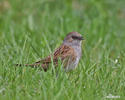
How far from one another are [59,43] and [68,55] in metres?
1.42

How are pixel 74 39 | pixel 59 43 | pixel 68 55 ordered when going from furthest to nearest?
pixel 59 43, pixel 74 39, pixel 68 55

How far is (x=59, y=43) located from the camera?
7223 mm

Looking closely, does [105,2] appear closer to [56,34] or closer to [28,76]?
[56,34]

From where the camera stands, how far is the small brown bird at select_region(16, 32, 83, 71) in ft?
18.6

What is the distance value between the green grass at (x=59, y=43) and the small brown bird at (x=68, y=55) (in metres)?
0.15

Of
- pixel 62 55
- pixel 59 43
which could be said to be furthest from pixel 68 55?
pixel 59 43

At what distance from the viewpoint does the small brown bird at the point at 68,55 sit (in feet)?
18.6

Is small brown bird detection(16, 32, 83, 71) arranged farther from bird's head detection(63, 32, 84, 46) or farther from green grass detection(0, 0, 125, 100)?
green grass detection(0, 0, 125, 100)

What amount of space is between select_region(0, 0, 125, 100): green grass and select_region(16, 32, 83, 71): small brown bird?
15 cm

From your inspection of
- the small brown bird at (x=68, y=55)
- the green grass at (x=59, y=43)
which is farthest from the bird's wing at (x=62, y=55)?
the green grass at (x=59, y=43)

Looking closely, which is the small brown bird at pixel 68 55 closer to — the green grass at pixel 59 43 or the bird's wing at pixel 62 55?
the bird's wing at pixel 62 55

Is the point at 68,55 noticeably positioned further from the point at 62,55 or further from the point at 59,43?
the point at 59,43

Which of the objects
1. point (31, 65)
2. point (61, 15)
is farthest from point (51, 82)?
point (61, 15)

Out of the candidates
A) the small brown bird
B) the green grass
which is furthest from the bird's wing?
the green grass
